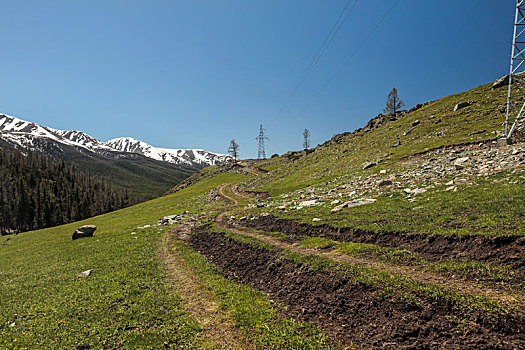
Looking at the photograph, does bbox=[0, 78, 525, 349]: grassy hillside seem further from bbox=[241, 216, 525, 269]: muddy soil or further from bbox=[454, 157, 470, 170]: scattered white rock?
bbox=[454, 157, 470, 170]: scattered white rock

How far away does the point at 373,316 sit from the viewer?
8953mm

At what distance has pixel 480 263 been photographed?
10148 millimetres

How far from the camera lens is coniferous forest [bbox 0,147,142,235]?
117 metres

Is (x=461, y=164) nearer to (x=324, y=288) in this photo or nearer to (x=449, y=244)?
(x=449, y=244)

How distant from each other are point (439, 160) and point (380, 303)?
33.4 metres

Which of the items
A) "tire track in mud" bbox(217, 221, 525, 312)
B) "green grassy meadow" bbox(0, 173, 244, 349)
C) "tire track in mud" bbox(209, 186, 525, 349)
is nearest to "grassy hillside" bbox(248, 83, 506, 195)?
"tire track in mud" bbox(217, 221, 525, 312)

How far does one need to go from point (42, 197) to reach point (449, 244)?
17113 cm

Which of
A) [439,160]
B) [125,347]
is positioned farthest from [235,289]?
[439,160]

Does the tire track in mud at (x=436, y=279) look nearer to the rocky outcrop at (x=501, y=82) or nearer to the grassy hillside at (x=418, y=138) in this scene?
the grassy hillside at (x=418, y=138)

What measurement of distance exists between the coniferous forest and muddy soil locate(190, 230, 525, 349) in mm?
140786

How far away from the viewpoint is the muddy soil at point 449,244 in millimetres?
10078

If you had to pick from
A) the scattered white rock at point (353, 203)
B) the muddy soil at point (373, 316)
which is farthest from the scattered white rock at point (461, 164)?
the muddy soil at point (373, 316)

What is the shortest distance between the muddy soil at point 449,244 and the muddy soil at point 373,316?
416cm

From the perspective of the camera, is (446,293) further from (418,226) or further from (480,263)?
(418,226)
